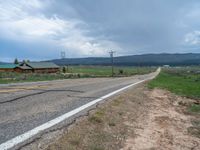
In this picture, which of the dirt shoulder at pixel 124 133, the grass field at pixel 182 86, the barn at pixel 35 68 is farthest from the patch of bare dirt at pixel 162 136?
the barn at pixel 35 68

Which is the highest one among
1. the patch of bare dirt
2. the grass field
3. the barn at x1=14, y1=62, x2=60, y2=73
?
the patch of bare dirt

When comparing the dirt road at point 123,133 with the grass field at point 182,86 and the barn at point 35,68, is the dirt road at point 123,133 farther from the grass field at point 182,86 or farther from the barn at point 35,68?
the barn at point 35,68

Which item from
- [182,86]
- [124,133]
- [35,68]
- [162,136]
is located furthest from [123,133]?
[35,68]

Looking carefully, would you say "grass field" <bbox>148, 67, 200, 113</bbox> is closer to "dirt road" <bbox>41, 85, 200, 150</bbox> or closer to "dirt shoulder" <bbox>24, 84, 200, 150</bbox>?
"dirt shoulder" <bbox>24, 84, 200, 150</bbox>

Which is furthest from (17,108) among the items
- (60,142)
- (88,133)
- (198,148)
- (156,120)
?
(198,148)

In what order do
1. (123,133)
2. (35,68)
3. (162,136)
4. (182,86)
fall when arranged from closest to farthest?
(123,133) → (162,136) → (182,86) → (35,68)

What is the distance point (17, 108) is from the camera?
9.02 meters

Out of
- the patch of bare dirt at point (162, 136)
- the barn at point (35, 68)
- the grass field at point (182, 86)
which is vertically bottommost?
the barn at point (35, 68)

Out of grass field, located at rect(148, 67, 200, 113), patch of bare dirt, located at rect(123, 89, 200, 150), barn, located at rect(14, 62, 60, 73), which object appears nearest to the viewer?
patch of bare dirt, located at rect(123, 89, 200, 150)

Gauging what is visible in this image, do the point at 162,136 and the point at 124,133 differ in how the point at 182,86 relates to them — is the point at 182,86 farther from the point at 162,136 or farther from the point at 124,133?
the point at 124,133

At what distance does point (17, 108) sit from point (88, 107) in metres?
2.23

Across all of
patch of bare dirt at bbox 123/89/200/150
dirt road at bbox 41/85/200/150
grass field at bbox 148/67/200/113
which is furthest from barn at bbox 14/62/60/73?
dirt road at bbox 41/85/200/150

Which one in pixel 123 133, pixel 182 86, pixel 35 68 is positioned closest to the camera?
pixel 123 133

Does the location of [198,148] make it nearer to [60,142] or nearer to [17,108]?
[60,142]
